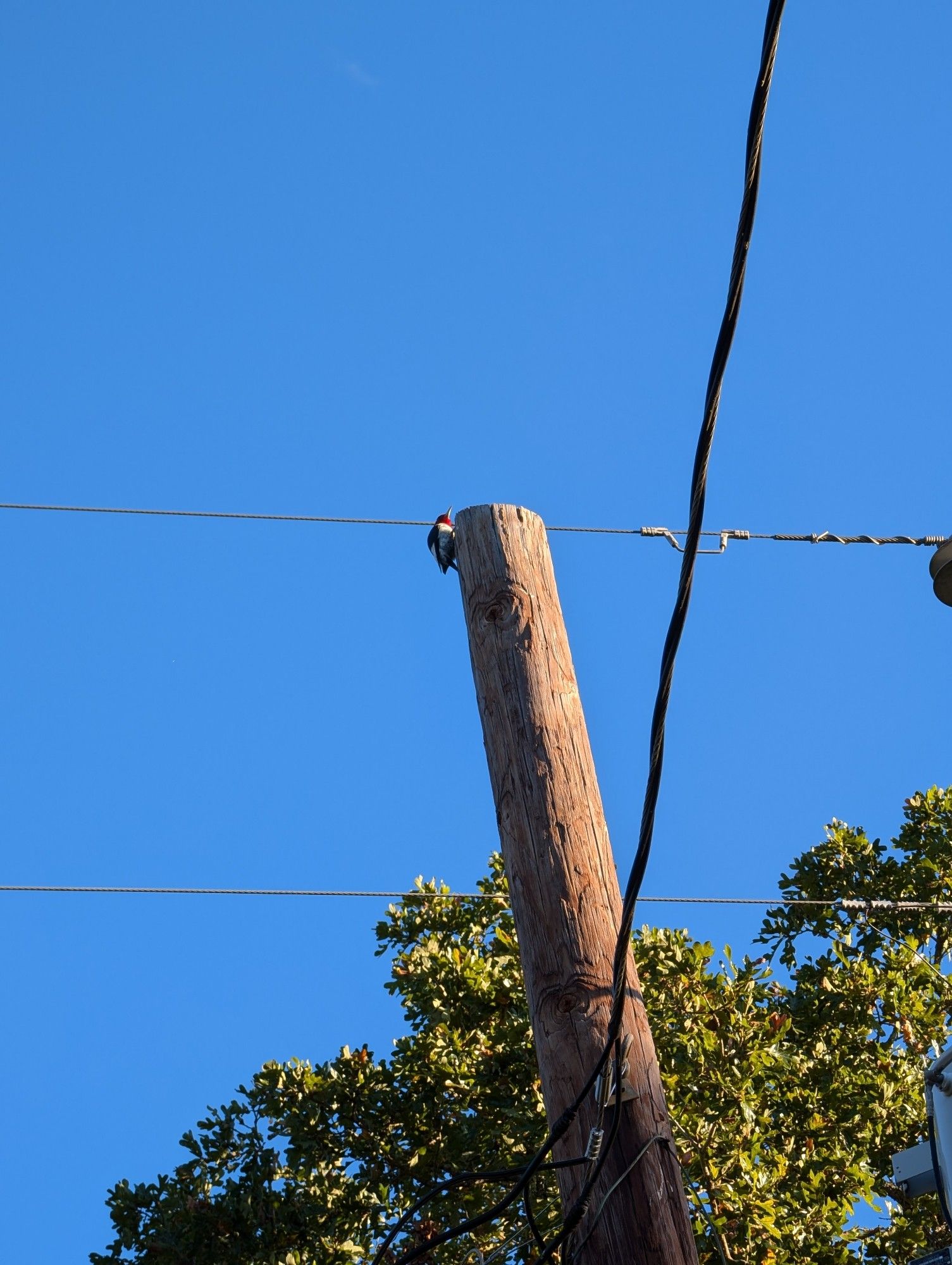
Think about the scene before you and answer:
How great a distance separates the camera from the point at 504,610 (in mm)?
4543

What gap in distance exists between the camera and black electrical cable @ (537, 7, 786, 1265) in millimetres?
2781

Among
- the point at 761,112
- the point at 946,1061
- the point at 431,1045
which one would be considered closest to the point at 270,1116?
the point at 431,1045

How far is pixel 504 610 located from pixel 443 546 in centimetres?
62

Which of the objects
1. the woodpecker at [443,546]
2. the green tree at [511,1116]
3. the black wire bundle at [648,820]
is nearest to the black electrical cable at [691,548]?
the black wire bundle at [648,820]

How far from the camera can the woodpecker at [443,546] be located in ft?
16.6

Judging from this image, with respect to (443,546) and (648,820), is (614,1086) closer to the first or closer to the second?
(648,820)

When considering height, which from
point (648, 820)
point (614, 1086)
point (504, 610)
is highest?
point (504, 610)

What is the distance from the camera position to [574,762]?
168 inches

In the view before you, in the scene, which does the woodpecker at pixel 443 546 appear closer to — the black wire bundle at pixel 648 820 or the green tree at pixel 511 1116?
the black wire bundle at pixel 648 820

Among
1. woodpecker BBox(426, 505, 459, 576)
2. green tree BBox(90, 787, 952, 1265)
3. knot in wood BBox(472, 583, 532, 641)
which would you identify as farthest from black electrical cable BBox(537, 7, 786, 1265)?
green tree BBox(90, 787, 952, 1265)

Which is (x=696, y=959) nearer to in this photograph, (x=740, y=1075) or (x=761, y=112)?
(x=740, y=1075)

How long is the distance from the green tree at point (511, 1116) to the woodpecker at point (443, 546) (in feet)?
15.6

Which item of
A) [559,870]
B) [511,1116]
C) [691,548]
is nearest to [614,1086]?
[559,870]

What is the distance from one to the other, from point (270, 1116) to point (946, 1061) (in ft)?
21.3
